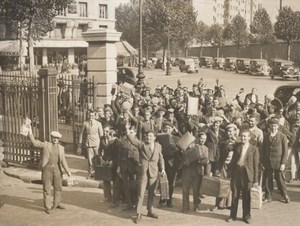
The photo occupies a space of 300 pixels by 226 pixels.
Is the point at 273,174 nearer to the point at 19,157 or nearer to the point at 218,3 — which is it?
the point at 19,157

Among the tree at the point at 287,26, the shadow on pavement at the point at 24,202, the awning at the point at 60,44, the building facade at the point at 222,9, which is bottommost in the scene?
the shadow on pavement at the point at 24,202

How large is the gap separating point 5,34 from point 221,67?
89.2 ft

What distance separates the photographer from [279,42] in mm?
57438

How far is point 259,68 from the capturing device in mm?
42531

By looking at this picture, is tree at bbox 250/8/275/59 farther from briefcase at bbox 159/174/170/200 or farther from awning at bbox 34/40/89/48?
briefcase at bbox 159/174/170/200

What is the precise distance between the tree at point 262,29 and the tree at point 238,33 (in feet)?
8.35

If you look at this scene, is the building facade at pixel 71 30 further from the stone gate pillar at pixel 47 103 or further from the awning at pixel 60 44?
the stone gate pillar at pixel 47 103

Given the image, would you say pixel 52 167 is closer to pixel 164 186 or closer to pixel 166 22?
pixel 164 186

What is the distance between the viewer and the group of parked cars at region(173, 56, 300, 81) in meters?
37.5

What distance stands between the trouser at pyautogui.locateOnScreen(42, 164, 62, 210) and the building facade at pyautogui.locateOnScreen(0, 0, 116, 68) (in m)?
47.0

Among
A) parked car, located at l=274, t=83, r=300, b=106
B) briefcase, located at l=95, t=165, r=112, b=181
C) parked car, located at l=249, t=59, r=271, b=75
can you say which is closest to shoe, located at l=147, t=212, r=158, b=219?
briefcase, located at l=95, t=165, r=112, b=181

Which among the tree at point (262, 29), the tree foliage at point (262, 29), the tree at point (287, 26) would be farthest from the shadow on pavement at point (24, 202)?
the tree foliage at point (262, 29)

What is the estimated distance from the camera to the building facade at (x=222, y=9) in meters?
111

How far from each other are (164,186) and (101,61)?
584 centimetres
